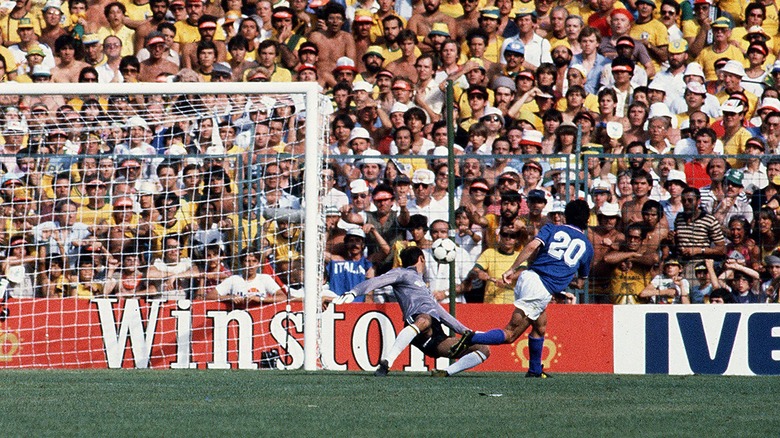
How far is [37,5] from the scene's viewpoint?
1599cm

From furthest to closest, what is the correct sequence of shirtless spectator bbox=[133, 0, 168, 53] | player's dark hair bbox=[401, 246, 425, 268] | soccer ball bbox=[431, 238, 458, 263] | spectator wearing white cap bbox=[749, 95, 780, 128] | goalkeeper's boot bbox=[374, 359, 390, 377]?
shirtless spectator bbox=[133, 0, 168, 53], spectator wearing white cap bbox=[749, 95, 780, 128], soccer ball bbox=[431, 238, 458, 263], player's dark hair bbox=[401, 246, 425, 268], goalkeeper's boot bbox=[374, 359, 390, 377]

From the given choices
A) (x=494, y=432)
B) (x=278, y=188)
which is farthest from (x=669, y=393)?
(x=278, y=188)

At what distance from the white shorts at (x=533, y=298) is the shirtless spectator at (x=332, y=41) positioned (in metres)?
5.61

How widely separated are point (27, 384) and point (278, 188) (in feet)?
13.5

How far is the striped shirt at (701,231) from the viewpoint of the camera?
40.9ft

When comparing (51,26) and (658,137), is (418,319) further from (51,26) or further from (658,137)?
(51,26)

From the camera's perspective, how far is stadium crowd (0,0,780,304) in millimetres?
12570

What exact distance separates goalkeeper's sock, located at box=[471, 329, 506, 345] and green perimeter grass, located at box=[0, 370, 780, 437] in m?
0.34

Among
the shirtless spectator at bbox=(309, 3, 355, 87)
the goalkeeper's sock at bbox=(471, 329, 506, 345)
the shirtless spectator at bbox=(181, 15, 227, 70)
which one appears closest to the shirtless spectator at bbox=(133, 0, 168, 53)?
the shirtless spectator at bbox=(181, 15, 227, 70)

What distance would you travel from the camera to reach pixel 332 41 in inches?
601

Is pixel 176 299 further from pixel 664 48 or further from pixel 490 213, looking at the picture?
pixel 664 48

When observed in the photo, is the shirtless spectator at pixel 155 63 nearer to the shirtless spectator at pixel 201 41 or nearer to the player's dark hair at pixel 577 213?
the shirtless spectator at pixel 201 41

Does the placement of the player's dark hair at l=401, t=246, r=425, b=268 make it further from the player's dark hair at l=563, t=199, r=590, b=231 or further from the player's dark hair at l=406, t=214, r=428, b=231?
the player's dark hair at l=563, t=199, r=590, b=231

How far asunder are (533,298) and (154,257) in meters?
4.45
